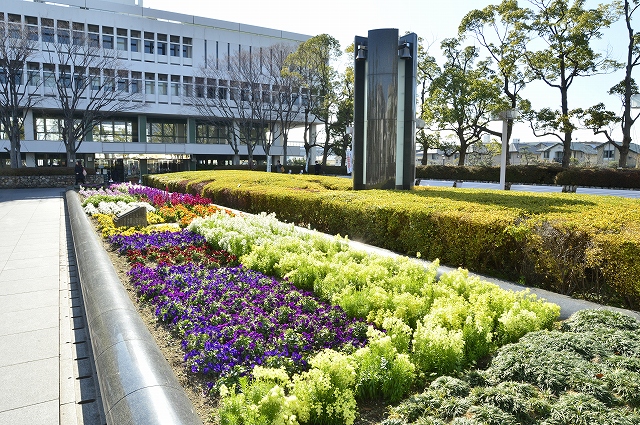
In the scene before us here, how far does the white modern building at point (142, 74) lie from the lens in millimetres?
36625

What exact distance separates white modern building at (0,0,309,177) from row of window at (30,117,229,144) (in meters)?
0.08

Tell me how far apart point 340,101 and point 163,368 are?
113ft

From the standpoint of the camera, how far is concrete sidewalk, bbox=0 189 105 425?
10.3ft

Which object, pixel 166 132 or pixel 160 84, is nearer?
pixel 160 84

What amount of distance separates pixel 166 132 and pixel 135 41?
332 inches

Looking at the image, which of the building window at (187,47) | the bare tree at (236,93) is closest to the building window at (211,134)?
the bare tree at (236,93)

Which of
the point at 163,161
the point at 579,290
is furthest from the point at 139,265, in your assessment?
the point at 163,161

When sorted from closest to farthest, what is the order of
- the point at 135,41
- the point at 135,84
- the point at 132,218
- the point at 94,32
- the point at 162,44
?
1. the point at 132,218
2. the point at 94,32
3. the point at 135,84
4. the point at 135,41
5. the point at 162,44

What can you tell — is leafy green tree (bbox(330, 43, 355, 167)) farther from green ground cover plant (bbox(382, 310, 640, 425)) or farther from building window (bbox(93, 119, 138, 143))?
green ground cover plant (bbox(382, 310, 640, 425))

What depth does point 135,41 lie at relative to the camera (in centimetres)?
4112

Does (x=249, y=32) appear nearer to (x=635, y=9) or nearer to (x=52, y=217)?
(x=635, y=9)

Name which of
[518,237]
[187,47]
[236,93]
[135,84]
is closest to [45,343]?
[518,237]

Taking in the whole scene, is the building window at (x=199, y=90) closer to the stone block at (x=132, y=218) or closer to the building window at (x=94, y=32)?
the building window at (x=94, y=32)

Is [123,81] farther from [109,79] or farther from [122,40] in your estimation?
[122,40]
